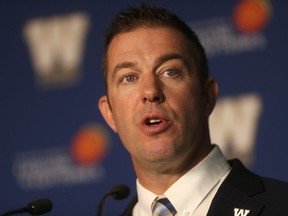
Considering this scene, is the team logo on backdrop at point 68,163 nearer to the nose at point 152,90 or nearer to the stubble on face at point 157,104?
the stubble on face at point 157,104

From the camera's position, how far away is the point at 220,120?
358 centimetres

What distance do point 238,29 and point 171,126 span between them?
60.8 inches

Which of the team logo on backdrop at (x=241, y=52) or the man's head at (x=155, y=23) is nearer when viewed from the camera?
the man's head at (x=155, y=23)

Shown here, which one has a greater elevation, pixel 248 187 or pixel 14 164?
pixel 248 187

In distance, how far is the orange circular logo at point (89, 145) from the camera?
12.7 feet

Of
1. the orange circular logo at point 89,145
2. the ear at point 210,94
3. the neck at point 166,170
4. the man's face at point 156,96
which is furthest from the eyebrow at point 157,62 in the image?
the orange circular logo at point 89,145

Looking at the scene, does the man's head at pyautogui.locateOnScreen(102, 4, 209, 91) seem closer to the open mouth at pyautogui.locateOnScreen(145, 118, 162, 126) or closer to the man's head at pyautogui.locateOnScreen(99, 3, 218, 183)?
the man's head at pyautogui.locateOnScreen(99, 3, 218, 183)

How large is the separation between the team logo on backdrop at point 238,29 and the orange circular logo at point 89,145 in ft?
2.56

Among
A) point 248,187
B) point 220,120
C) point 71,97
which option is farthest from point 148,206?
point 71,97

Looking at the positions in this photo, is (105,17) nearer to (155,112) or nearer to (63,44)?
(63,44)

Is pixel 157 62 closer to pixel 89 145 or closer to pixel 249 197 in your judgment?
pixel 249 197

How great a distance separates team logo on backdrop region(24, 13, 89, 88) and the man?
5.04 ft

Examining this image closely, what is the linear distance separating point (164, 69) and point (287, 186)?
0.55 meters

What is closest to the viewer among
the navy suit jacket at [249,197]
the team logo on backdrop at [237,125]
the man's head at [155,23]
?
the navy suit jacket at [249,197]
